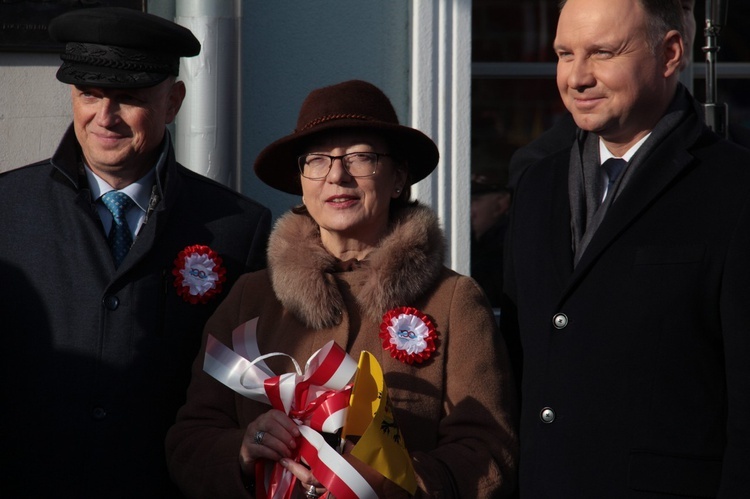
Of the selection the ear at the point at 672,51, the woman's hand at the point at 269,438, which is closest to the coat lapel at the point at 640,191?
the ear at the point at 672,51

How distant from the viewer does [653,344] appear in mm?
2688

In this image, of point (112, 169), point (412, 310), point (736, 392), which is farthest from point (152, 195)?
point (736, 392)

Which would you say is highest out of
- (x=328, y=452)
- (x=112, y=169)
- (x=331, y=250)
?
(x=112, y=169)

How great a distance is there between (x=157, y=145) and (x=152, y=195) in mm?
159

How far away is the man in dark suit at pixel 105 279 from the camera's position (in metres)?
3.20

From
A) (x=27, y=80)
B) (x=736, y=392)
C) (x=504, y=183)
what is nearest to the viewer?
(x=736, y=392)

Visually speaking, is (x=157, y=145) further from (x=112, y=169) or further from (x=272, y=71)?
(x=272, y=71)

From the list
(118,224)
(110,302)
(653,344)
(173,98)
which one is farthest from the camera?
(173,98)

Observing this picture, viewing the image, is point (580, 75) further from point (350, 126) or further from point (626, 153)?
point (350, 126)

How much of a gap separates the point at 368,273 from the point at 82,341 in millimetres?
838

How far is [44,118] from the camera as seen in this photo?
4.25 metres

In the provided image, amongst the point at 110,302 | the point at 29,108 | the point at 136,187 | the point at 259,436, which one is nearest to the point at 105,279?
the point at 110,302

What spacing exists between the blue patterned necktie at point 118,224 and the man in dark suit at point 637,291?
3.89 feet

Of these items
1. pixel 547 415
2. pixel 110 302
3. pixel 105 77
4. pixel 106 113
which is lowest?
pixel 547 415
